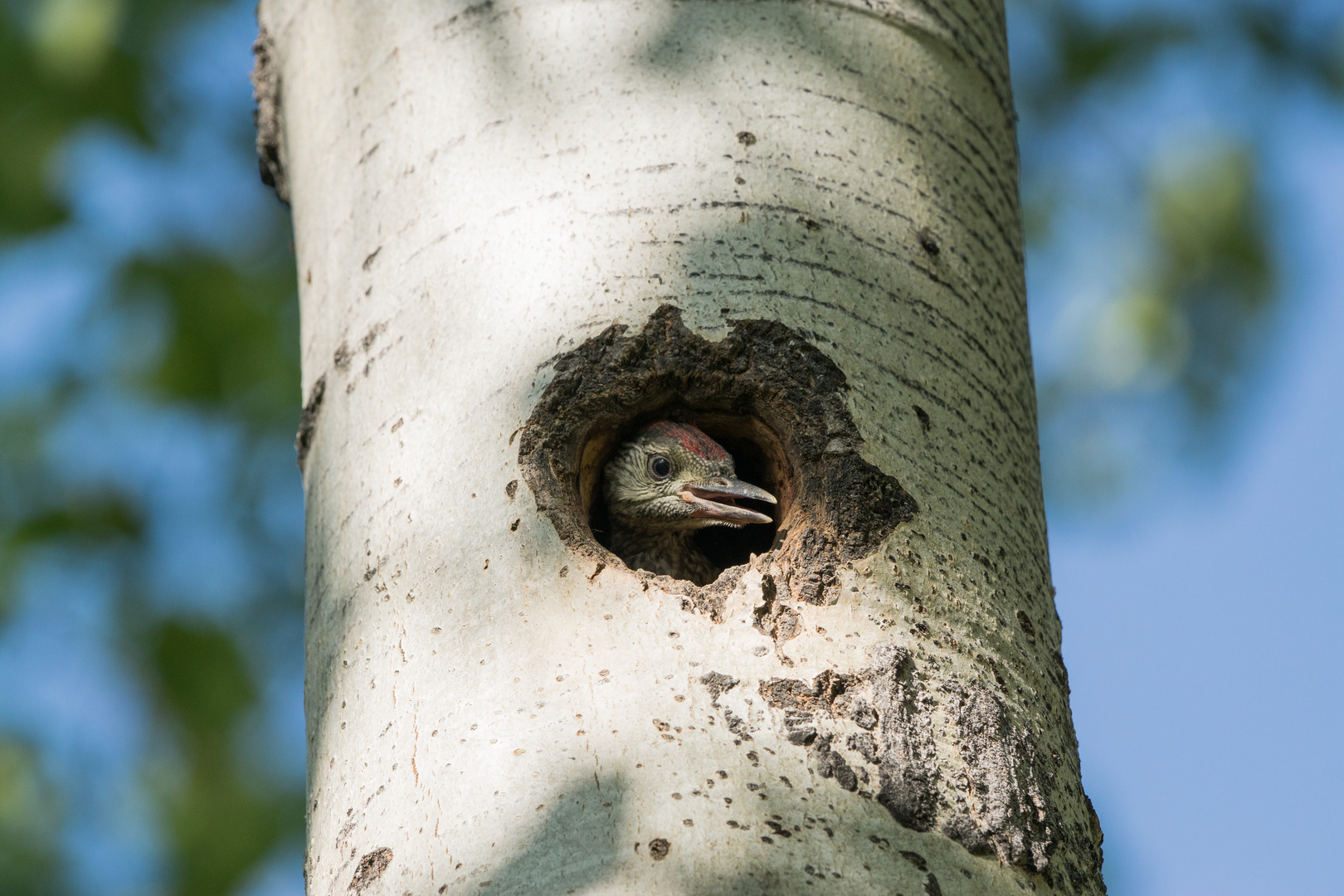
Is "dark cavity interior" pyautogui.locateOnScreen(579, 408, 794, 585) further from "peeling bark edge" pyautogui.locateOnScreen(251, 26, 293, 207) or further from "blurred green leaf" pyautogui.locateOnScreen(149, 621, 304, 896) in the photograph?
"blurred green leaf" pyautogui.locateOnScreen(149, 621, 304, 896)

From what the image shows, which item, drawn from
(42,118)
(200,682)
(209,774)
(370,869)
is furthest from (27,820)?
(370,869)

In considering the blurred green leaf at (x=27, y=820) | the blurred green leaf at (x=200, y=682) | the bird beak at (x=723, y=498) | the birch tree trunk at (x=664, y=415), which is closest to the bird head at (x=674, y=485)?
the bird beak at (x=723, y=498)

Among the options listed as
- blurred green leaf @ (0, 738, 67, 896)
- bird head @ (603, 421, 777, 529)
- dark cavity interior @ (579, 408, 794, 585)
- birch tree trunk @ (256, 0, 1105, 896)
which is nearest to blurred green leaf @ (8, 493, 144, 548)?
blurred green leaf @ (0, 738, 67, 896)

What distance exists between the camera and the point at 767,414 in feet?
8.21

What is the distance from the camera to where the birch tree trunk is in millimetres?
1794

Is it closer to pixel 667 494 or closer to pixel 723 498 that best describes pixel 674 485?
pixel 667 494

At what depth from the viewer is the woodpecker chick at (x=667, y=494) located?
11.5ft

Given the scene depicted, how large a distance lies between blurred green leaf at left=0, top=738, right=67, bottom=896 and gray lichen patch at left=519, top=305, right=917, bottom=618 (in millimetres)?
3933

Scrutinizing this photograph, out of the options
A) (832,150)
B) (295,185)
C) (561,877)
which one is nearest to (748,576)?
(561,877)

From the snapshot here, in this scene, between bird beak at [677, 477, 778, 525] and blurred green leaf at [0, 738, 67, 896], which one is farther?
blurred green leaf at [0, 738, 67, 896]

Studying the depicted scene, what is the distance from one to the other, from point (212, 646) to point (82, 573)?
0.75 metres

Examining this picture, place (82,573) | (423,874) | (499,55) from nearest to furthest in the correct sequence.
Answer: (423,874)
(499,55)
(82,573)

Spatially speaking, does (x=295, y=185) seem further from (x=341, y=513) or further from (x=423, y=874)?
(x=423, y=874)

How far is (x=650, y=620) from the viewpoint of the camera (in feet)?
6.51
